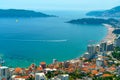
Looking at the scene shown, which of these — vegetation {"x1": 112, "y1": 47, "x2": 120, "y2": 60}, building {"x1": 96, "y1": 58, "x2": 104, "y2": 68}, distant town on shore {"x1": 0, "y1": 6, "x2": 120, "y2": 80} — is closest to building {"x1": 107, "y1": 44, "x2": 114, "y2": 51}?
distant town on shore {"x1": 0, "y1": 6, "x2": 120, "y2": 80}

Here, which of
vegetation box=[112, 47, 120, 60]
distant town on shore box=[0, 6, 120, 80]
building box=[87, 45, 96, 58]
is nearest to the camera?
distant town on shore box=[0, 6, 120, 80]

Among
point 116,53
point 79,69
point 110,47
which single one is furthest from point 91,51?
point 79,69

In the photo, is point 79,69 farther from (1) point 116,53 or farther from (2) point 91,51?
(1) point 116,53

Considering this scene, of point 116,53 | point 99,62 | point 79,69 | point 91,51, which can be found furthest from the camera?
point 116,53

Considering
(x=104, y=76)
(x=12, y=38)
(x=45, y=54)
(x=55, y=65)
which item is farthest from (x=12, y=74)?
(x=12, y=38)

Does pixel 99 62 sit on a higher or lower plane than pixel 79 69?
higher

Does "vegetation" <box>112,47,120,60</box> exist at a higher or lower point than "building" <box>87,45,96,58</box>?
lower

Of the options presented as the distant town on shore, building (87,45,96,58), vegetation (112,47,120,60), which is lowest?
the distant town on shore

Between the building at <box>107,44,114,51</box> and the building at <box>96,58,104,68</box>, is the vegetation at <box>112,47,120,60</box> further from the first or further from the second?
the building at <box>96,58,104,68</box>

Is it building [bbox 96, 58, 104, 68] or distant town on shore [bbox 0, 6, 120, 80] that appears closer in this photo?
distant town on shore [bbox 0, 6, 120, 80]

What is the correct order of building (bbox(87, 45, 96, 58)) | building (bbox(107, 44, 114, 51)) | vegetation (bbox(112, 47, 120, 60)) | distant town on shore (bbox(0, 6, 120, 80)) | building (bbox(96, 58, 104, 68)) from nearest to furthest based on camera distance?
distant town on shore (bbox(0, 6, 120, 80)), building (bbox(96, 58, 104, 68)), vegetation (bbox(112, 47, 120, 60)), building (bbox(87, 45, 96, 58)), building (bbox(107, 44, 114, 51))

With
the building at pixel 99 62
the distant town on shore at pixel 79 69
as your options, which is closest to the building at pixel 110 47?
the distant town on shore at pixel 79 69

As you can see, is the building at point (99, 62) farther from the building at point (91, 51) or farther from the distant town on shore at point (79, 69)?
the building at point (91, 51)
